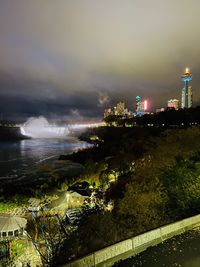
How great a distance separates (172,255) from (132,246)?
125cm

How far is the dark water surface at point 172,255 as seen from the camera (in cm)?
826

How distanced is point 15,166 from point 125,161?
2754 centimetres

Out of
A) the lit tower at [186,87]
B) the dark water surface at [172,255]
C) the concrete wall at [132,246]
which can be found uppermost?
the lit tower at [186,87]

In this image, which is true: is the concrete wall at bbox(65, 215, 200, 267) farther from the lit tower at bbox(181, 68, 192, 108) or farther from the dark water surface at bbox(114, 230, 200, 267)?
the lit tower at bbox(181, 68, 192, 108)

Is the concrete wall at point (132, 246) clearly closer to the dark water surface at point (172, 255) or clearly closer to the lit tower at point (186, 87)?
the dark water surface at point (172, 255)

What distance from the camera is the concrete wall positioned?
7900 mm

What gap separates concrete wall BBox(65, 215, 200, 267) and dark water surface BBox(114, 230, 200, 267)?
19 centimetres

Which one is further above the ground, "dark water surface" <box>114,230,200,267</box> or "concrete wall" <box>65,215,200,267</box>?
"concrete wall" <box>65,215,200,267</box>

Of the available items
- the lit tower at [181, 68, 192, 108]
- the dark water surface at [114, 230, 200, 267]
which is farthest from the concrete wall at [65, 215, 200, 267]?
the lit tower at [181, 68, 192, 108]

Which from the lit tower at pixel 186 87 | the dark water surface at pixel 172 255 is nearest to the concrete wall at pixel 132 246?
the dark water surface at pixel 172 255

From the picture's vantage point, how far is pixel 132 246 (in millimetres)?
8984

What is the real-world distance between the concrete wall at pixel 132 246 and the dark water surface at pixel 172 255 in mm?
189

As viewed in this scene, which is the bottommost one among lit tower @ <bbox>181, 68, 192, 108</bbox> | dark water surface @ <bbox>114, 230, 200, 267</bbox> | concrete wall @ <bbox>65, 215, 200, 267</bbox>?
dark water surface @ <bbox>114, 230, 200, 267</bbox>

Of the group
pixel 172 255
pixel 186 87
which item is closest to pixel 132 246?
pixel 172 255
